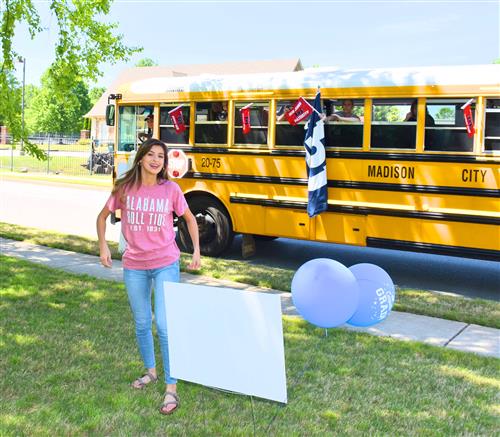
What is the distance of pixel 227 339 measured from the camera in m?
3.46

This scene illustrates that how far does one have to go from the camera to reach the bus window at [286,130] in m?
8.01

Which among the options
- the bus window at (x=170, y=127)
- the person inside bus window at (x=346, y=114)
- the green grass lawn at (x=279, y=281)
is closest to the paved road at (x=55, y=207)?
the green grass lawn at (x=279, y=281)

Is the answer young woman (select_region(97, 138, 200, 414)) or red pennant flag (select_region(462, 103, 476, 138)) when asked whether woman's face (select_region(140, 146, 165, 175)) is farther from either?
red pennant flag (select_region(462, 103, 476, 138))

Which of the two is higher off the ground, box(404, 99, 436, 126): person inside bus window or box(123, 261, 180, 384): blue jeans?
box(404, 99, 436, 126): person inside bus window

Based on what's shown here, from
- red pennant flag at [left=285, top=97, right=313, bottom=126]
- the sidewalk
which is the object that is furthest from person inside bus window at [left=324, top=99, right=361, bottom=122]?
the sidewalk

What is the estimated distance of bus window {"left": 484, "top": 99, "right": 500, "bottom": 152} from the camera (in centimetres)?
684

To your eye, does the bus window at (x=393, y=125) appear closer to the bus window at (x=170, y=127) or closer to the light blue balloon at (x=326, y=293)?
the bus window at (x=170, y=127)

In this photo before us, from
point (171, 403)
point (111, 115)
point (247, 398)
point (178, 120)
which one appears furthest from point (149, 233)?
point (111, 115)

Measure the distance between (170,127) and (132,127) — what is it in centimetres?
77

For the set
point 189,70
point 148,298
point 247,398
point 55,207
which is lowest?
point 247,398

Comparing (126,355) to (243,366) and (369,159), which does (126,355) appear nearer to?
(243,366)

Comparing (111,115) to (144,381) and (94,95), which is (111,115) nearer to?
(144,381)

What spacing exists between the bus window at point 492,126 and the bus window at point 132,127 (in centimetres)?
480

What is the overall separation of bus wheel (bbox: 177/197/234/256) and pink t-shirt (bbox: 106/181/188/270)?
4831 mm
